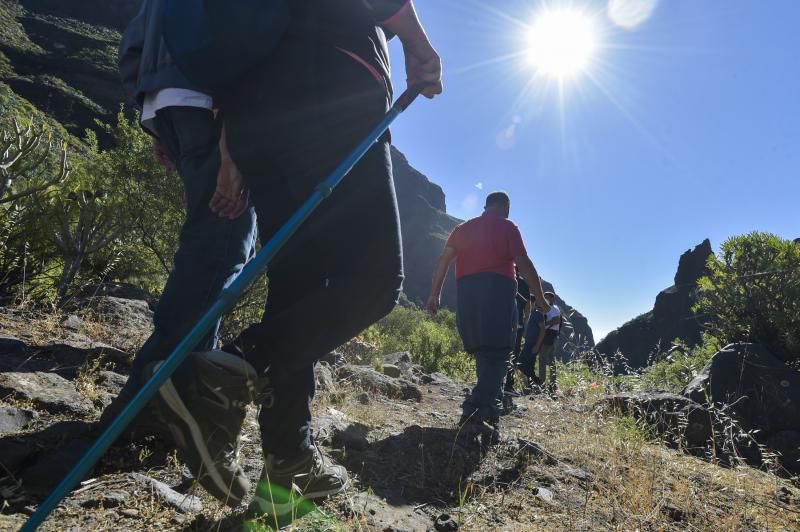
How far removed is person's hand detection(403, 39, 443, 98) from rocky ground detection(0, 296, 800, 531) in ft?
4.46

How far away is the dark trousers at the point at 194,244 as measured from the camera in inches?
59.9

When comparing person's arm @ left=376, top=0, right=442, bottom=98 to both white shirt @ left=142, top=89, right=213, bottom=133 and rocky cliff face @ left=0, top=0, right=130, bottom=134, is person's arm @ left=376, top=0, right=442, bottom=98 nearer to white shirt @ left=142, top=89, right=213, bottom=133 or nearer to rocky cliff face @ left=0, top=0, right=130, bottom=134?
white shirt @ left=142, top=89, right=213, bottom=133

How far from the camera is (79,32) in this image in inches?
2162

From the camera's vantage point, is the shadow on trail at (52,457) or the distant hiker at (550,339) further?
the distant hiker at (550,339)

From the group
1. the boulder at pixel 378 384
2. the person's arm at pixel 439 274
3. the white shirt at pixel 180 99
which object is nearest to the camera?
the white shirt at pixel 180 99

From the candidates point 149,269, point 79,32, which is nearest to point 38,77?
point 79,32

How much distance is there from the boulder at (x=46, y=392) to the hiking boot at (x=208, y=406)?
3.35 feet

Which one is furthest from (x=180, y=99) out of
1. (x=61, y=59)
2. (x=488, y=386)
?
(x=61, y=59)

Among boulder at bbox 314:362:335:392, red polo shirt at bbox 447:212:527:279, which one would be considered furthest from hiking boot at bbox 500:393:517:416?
boulder at bbox 314:362:335:392

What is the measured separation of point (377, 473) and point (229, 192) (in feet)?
4.63

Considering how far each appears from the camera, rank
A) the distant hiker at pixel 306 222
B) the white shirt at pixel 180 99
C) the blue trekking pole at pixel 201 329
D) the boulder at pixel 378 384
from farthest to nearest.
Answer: the boulder at pixel 378 384
the white shirt at pixel 180 99
the distant hiker at pixel 306 222
the blue trekking pole at pixel 201 329

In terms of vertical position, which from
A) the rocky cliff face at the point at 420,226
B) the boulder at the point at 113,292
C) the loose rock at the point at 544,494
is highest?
the rocky cliff face at the point at 420,226

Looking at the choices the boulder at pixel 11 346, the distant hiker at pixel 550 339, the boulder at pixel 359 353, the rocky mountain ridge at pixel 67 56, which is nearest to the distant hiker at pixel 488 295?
the boulder at pixel 11 346

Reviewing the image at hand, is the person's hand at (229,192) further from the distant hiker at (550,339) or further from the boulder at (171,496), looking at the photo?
the distant hiker at (550,339)
